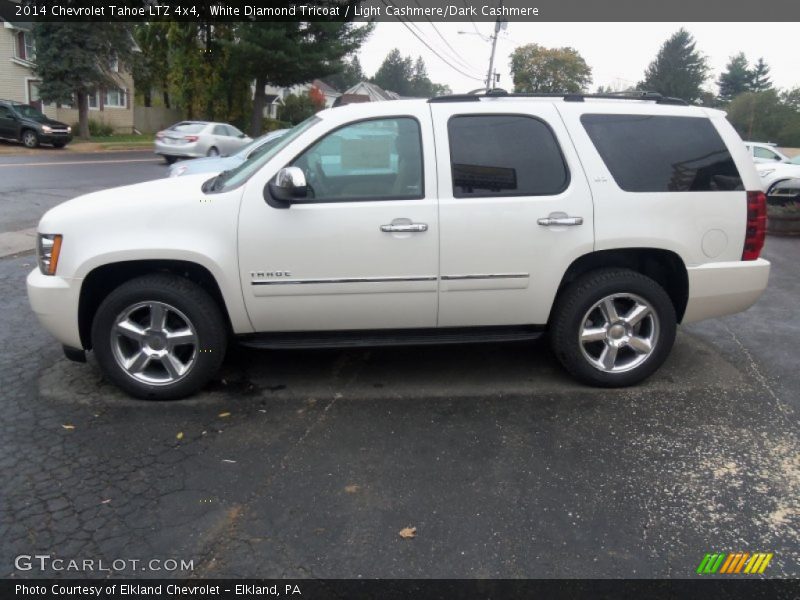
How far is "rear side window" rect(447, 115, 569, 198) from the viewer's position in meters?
4.25

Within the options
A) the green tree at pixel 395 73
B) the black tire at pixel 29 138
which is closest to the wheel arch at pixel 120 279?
the black tire at pixel 29 138

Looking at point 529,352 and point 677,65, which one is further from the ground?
point 677,65

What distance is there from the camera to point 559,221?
4.22 metres

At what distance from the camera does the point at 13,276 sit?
7.03 metres

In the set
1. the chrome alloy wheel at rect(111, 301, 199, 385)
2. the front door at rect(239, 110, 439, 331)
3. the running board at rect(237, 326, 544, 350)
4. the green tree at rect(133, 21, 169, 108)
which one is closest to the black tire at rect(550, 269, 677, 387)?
the running board at rect(237, 326, 544, 350)

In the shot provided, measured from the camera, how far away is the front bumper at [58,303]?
Answer: 4.08 metres

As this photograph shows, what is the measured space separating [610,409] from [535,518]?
55.6 inches

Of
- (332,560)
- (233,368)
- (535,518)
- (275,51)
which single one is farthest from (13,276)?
(275,51)

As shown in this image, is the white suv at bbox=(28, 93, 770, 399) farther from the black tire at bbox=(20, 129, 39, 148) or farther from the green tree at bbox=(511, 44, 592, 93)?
the green tree at bbox=(511, 44, 592, 93)

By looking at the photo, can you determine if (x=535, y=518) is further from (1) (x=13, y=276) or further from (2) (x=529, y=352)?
(1) (x=13, y=276)

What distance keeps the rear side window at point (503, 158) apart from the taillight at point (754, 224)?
4.22 feet

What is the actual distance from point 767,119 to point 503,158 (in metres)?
40.9

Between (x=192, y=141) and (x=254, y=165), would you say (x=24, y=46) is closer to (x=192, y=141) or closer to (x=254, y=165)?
(x=192, y=141)

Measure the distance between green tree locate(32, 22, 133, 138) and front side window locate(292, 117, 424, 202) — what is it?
106 ft
